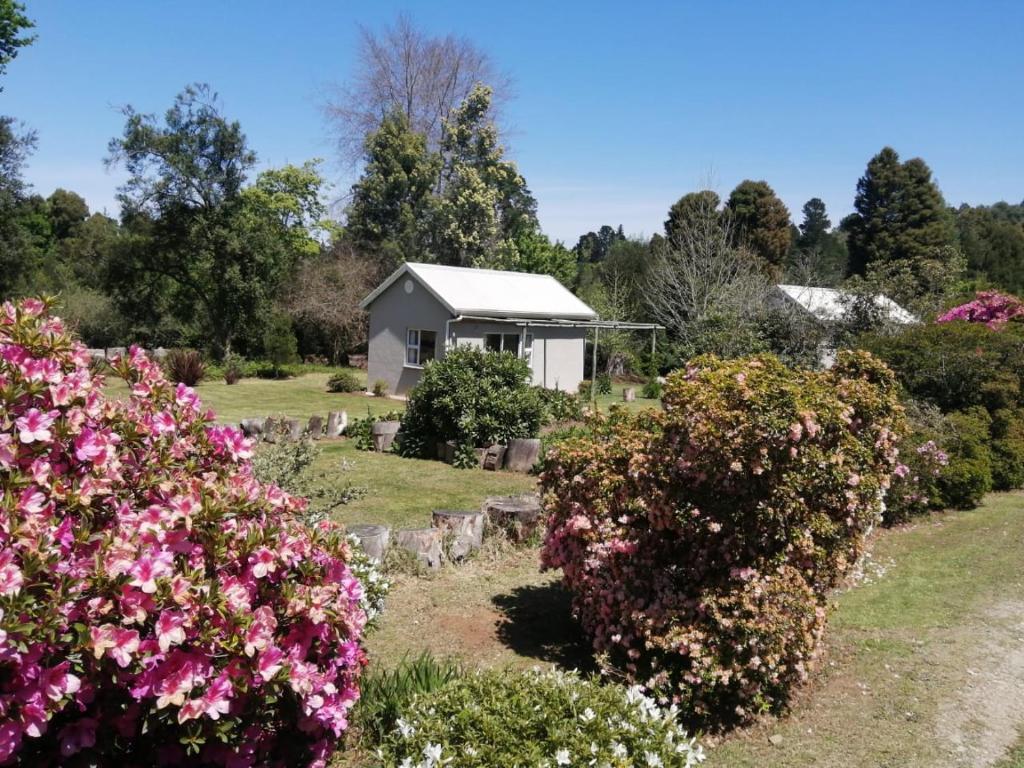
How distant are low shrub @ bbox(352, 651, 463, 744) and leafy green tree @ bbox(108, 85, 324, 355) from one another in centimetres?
2740

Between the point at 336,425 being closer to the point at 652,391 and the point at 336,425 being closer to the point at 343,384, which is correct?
the point at 343,384

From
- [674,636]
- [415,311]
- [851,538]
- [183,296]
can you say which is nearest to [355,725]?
[674,636]

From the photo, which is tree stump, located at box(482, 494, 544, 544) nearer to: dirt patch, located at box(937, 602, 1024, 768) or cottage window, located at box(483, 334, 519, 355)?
dirt patch, located at box(937, 602, 1024, 768)

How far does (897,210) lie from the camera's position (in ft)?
156

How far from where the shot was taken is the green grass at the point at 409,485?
32.7 feet

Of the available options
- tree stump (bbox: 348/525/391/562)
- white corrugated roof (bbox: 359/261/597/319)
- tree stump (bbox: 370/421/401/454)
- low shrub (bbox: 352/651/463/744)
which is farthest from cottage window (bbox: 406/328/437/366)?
low shrub (bbox: 352/651/463/744)

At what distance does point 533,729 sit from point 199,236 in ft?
96.9

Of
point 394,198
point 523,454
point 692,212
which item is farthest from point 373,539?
point 394,198

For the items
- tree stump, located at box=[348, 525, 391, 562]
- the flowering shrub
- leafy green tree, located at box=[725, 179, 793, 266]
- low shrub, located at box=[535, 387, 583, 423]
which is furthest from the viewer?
leafy green tree, located at box=[725, 179, 793, 266]

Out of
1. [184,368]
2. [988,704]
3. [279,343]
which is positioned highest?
[279,343]

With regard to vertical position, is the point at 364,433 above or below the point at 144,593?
below

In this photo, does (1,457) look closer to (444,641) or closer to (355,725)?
(355,725)

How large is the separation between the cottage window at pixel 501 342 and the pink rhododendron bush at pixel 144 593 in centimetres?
1939

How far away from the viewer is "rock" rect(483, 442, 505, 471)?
13.4 m
